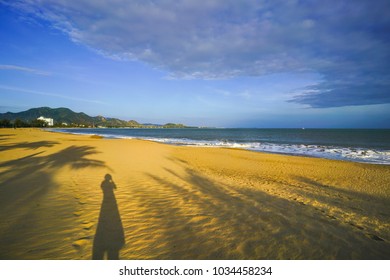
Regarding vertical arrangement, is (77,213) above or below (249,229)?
above

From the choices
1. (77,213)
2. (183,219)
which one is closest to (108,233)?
(77,213)

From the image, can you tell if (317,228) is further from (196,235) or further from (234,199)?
(196,235)

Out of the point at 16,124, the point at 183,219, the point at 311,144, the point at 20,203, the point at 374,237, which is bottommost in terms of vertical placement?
the point at 374,237

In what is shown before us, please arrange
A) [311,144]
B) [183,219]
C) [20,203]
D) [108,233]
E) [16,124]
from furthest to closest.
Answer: [16,124] < [311,144] < [20,203] < [183,219] < [108,233]

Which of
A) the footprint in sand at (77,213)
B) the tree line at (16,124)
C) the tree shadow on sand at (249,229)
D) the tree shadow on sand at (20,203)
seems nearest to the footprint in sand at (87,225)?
the footprint in sand at (77,213)

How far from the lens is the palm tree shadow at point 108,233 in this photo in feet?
12.0

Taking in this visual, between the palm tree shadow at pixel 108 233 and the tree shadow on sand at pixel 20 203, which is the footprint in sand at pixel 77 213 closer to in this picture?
the palm tree shadow at pixel 108 233

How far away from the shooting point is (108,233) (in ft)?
14.0

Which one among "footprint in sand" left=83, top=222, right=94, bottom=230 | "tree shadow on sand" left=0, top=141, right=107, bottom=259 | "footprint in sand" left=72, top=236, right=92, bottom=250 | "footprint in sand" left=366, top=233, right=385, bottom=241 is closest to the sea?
"footprint in sand" left=366, top=233, right=385, bottom=241

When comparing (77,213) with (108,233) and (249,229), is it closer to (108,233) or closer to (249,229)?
(108,233)

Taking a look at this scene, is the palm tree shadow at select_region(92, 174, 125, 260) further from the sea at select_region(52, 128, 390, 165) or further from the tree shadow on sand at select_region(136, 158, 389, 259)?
the sea at select_region(52, 128, 390, 165)

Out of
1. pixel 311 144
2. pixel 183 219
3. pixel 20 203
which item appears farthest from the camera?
pixel 311 144

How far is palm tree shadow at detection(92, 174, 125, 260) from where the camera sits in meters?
3.64

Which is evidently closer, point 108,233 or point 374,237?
point 108,233
